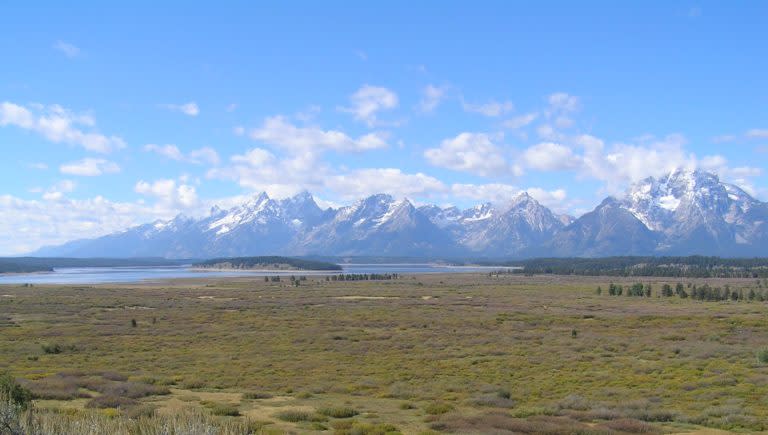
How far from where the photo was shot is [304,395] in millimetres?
31500

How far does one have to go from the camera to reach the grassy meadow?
24125 millimetres

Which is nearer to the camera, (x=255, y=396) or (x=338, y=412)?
(x=338, y=412)

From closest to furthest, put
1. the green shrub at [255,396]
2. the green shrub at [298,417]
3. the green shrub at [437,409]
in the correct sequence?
1. the green shrub at [298,417]
2. the green shrub at [437,409]
3. the green shrub at [255,396]

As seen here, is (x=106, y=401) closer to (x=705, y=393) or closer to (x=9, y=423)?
(x=9, y=423)

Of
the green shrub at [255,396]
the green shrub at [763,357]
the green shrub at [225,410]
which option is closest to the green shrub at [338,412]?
the green shrub at [225,410]

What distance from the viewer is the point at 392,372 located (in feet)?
135

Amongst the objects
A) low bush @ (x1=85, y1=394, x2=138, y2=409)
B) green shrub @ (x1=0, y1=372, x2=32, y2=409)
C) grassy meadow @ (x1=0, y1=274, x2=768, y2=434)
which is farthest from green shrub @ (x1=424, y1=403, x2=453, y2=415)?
green shrub @ (x1=0, y1=372, x2=32, y2=409)

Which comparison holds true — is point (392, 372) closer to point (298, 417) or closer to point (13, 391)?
point (298, 417)

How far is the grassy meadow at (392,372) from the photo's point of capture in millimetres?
24125

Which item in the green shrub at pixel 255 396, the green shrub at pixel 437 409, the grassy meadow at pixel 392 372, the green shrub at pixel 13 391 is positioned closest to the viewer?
the green shrub at pixel 13 391

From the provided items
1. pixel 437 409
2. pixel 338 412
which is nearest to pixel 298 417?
pixel 338 412

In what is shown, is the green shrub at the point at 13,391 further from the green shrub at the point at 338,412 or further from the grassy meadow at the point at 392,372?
the green shrub at the point at 338,412

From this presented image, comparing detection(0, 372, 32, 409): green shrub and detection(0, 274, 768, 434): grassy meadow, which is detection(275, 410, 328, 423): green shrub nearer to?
detection(0, 274, 768, 434): grassy meadow

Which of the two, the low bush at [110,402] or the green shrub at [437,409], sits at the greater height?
the low bush at [110,402]
